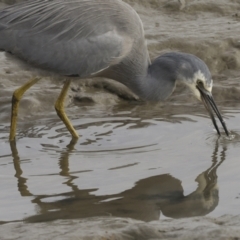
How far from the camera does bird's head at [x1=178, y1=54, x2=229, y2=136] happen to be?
21.4ft

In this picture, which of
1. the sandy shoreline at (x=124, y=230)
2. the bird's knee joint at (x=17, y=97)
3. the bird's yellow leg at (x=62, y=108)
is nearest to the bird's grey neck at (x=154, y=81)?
the bird's yellow leg at (x=62, y=108)

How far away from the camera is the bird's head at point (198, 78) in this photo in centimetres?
652

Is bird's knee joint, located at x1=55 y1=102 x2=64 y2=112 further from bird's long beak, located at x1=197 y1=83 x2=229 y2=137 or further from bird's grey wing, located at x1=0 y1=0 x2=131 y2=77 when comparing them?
bird's long beak, located at x1=197 y1=83 x2=229 y2=137

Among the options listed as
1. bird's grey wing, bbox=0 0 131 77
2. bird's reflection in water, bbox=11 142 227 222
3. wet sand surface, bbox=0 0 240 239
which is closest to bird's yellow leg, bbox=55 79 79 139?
Answer: wet sand surface, bbox=0 0 240 239

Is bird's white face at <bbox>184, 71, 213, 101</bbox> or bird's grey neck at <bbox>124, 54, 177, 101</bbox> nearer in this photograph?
bird's white face at <bbox>184, 71, 213, 101</bbox>

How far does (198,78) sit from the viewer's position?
6543 millimetres

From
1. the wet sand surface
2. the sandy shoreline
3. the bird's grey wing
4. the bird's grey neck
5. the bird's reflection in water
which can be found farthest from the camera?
the bird's grey neck

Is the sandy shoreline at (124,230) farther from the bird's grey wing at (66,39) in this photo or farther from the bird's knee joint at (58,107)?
the bird's knee joint at (58,107)

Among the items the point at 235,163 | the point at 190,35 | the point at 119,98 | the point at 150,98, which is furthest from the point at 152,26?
the point at 235,163

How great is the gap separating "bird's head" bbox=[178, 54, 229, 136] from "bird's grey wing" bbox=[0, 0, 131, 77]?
0.54 meters

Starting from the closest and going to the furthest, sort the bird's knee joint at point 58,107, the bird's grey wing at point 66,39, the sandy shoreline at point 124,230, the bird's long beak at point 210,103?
the sandy shoreline at point 124,230 < the bird's grey wing at point 66,39 < the bird's long beak at point 210,103 < the bird's knee joint at point 58,107

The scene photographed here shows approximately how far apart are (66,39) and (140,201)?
78.5 inches

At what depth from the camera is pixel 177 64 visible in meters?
6.61

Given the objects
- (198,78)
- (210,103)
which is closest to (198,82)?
(198,78)
